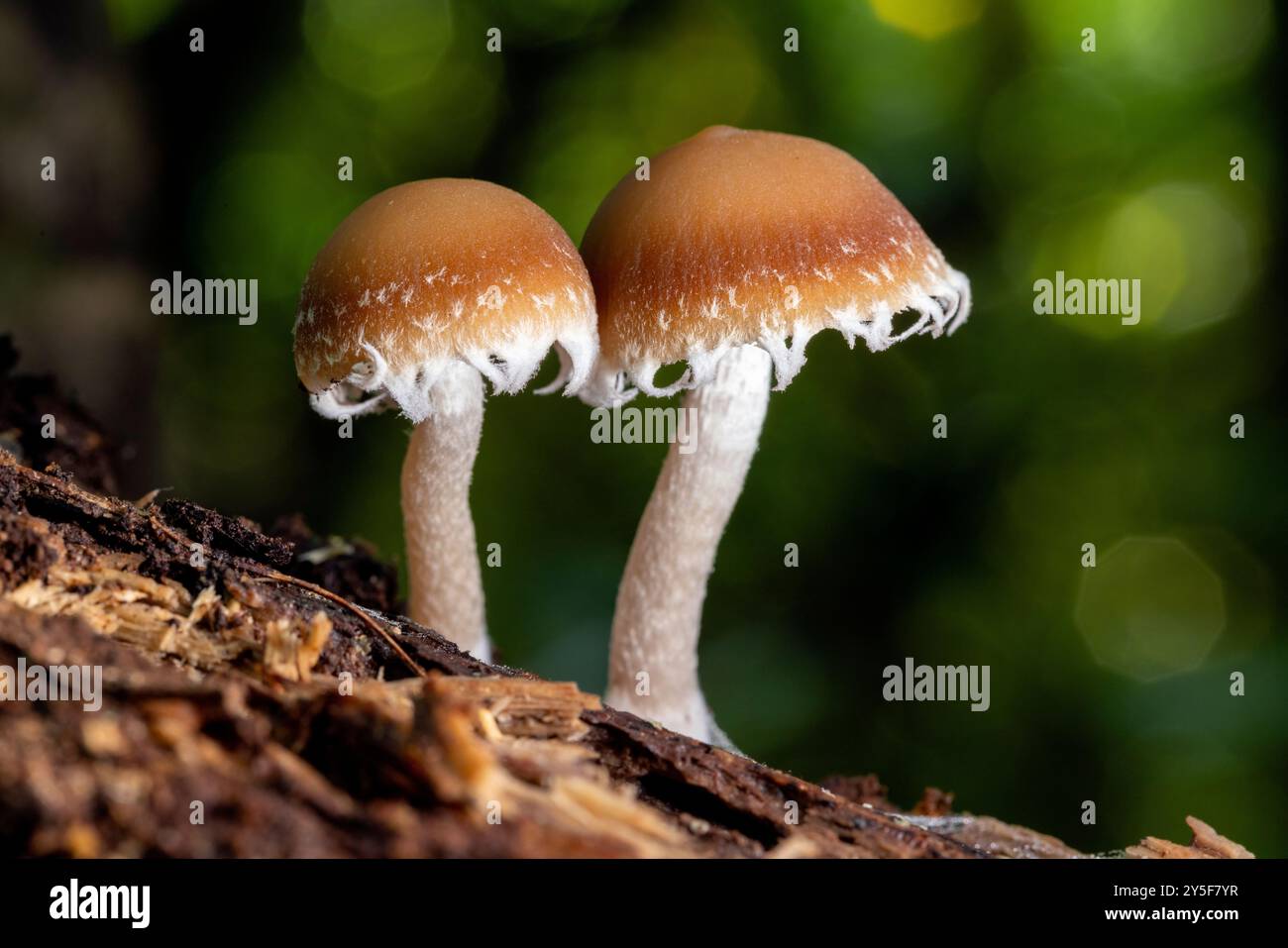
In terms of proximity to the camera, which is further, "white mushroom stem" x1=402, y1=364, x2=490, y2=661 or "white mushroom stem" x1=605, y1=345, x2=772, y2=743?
"white mushroom stem" x1=605, y1=345, x2=772, y2=743

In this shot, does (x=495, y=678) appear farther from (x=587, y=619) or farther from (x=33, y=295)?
(x=33, y=295)

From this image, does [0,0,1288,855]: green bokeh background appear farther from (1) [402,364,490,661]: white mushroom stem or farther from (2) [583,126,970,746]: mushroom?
(2) [583,126,970,746]: mushroom

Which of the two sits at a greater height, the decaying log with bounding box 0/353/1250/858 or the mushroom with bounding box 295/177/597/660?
the mushroom with bounding box 295/177/597/660

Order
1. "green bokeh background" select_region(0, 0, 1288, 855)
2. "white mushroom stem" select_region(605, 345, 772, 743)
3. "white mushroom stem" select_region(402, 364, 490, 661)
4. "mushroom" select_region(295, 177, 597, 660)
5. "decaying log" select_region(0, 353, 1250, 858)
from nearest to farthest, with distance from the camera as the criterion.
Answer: "decaying log" select_region(0, 353, 1250, 858) < "mushroom" select_region(295, 177, 597, 660) < "white mushroom stem" select_region(402, 364, 490, 661) < "white mushroom stem" select_region(605, 345, 772, 743) < "green bokeh background" select_region(0, 0, 1288, 855)

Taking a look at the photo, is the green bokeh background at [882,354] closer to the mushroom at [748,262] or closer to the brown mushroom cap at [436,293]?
the mushroom at [748,262]

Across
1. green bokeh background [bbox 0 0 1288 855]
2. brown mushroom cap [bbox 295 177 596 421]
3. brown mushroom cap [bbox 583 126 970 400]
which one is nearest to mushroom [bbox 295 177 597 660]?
brown mushroom cap [bbox 295 177 596 421]

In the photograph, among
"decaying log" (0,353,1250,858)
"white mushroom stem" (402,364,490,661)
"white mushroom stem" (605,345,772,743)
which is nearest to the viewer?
"decaying log" (0,353,1250,858)

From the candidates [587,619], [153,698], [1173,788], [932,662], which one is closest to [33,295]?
[587,619]
